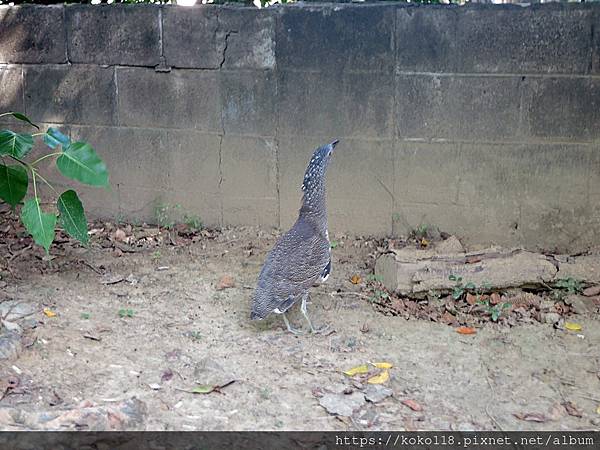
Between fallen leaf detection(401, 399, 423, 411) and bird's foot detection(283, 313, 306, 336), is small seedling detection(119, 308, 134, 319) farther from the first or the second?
fallen leaf detection(401, 399, 423, 411)

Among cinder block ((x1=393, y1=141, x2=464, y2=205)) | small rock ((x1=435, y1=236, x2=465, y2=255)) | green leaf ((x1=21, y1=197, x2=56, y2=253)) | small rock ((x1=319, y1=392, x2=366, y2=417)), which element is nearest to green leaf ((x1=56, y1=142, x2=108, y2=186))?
green leaf ((x1=21, y1=197, x2=56, y2=253))

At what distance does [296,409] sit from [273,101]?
9.62ft

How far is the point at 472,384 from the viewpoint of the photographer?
423cm

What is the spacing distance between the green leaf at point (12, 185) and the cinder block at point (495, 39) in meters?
2.85

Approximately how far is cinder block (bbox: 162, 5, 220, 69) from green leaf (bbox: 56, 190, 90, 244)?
5.95ft

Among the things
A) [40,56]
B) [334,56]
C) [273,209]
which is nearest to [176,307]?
[273,209]

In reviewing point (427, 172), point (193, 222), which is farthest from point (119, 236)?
point (427, 172)

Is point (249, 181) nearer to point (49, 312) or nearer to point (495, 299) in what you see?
point (49, 312)

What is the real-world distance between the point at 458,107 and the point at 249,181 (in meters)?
1.78

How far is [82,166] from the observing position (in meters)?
4.68

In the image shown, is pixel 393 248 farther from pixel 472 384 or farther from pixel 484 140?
pixel 472 384

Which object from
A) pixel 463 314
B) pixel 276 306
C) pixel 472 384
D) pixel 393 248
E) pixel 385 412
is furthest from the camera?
pixel 393 248

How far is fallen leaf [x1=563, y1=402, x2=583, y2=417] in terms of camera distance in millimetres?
3947

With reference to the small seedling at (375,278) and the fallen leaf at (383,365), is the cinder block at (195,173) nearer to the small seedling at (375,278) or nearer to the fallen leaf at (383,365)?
the small seedling at (375,278)
